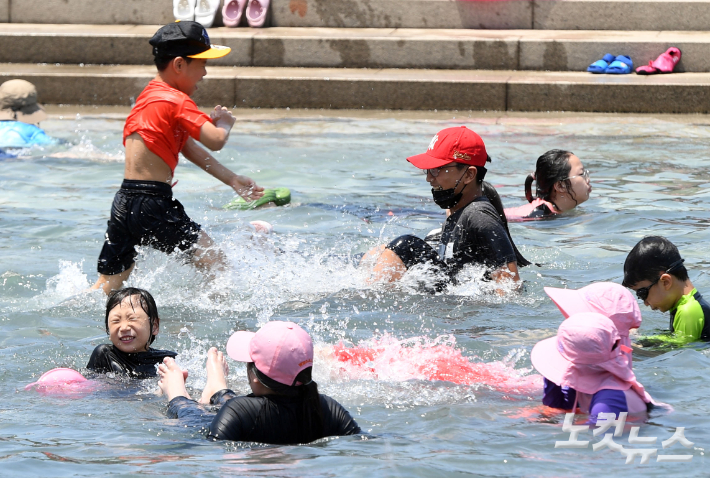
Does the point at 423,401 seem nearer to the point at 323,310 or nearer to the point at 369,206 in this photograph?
the point at 323,310

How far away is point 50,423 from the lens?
4.66 m

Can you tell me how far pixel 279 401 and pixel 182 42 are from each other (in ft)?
10.8

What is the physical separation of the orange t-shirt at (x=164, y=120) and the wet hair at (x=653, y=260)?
2.94m

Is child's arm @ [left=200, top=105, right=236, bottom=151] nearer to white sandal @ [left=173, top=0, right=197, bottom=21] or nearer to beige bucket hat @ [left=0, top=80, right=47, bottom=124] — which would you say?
beige bucket hat @ [left=0, top=80, right=47, bottom=124]

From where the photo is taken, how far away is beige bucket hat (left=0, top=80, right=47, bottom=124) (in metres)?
12.1

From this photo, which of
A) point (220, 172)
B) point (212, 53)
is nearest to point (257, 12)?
point (212, 53)

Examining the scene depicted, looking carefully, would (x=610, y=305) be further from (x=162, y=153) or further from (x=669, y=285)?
(x=162, y=153)

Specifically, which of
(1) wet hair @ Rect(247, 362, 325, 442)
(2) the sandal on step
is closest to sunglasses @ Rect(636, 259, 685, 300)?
(1) wet hair @ Rect(247, 362, 325, 442)

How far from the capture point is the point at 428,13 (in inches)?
641

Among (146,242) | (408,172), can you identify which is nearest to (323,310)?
(146,242)

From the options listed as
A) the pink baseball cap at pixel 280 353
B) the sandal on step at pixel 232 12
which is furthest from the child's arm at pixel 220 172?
the sandal on step at pixel 232 12

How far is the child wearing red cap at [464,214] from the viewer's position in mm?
6215

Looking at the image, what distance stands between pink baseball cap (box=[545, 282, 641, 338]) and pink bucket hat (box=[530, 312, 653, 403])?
210 millimetres

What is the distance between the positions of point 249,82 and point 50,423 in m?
10.9
